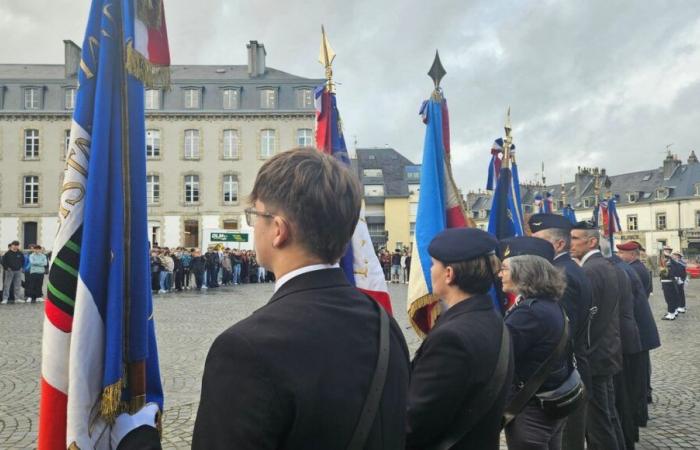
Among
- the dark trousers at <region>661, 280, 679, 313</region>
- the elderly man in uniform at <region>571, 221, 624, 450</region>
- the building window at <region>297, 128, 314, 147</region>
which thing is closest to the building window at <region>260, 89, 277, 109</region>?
the building window at <region>297, 128, 314, 147</region>

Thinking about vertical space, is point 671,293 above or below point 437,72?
below

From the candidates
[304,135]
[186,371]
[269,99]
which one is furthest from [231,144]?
[186,371]

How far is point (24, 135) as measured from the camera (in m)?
39.8

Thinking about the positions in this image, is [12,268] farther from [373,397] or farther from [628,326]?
[373,397]

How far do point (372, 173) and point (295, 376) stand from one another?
2278 inches

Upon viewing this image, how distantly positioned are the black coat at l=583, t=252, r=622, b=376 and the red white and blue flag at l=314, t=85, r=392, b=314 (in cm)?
173

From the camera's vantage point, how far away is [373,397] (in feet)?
4.63

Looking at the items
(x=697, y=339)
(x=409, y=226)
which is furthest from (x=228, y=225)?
(x=697, y=339)

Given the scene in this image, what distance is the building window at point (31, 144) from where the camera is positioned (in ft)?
131

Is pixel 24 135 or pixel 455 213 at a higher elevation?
pixel 24 135

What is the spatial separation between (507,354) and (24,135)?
148ft

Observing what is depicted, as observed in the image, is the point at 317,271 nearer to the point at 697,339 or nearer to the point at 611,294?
the point at 611,294

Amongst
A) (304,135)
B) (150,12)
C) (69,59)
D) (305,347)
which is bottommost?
(305,347)

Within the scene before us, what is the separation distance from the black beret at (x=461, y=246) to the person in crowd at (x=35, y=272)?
52.0 ft
